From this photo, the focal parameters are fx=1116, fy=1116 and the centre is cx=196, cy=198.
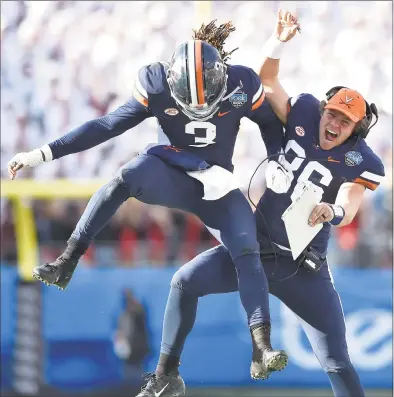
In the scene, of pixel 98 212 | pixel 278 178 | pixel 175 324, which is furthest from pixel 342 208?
pixel 98 212

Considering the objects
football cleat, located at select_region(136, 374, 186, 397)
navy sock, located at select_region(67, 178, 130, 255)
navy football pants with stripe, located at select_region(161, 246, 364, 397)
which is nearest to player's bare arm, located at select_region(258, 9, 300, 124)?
navy football pants with stripe, located at select_region(161, 246, 364, 397)

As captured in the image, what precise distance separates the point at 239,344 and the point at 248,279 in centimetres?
375

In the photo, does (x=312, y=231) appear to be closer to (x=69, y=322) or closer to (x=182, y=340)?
(x=182, y=340)

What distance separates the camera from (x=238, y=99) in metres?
4.48

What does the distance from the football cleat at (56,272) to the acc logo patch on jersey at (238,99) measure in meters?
0.91

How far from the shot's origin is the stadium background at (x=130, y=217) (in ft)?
24.0

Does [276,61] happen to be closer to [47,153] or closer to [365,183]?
[365,183]

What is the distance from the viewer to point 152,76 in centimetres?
449

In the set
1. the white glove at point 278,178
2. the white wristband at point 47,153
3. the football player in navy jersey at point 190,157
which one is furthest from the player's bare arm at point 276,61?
the white wristband at point 47,153

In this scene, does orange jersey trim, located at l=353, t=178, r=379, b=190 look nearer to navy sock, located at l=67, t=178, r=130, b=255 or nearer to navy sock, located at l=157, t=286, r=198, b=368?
navy sock, located at l=157, t=286, r=198, b=368

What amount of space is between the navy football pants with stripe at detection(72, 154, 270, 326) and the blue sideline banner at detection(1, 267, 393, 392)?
347 cm

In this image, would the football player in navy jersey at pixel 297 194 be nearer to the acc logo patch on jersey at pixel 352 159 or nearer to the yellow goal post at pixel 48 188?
the acc logo patch on jersey at pixel 352 159

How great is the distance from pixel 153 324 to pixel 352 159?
3.64 m

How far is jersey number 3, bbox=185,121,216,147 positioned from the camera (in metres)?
4.50
